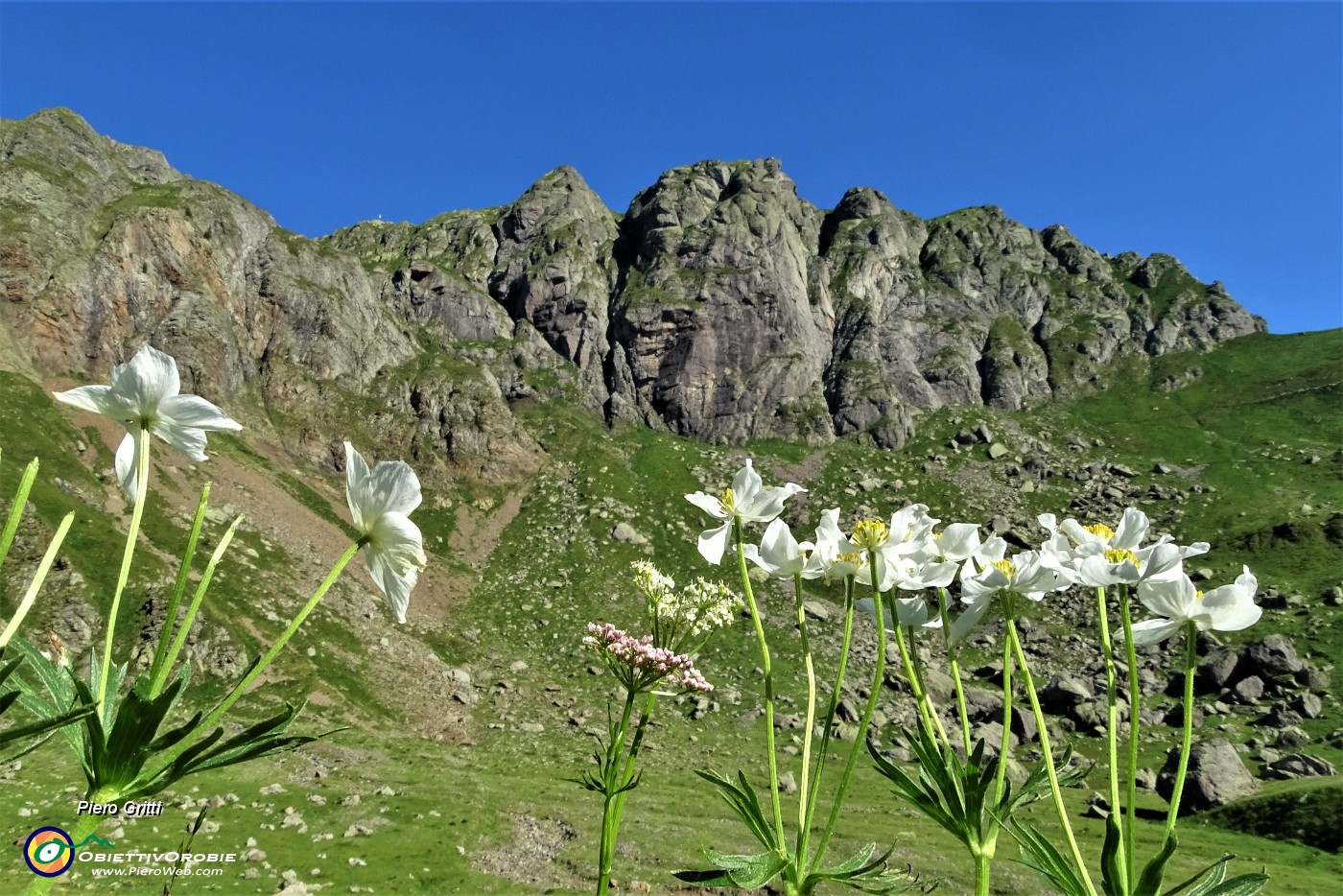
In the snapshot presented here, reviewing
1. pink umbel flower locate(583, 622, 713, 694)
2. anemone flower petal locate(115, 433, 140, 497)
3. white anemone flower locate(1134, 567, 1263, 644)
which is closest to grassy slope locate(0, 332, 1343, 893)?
pink umbel flower locate(583, 622, 713, 694)

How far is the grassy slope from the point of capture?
73.5 feet

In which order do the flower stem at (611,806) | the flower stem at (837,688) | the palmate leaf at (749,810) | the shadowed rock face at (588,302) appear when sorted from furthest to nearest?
1. the shadowed rock face at (588,302)
2. the flower stem at (611,806)
3. the palmate leaf at (749,810)
4. the flower stem at (837,688)

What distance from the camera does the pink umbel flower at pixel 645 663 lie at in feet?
20.3

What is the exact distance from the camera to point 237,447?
72.7 meters

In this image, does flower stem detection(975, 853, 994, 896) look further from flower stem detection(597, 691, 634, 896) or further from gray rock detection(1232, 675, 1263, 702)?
gray rock detection(1232, 675, 1263, 702)

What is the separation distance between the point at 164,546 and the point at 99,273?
48.4 meters

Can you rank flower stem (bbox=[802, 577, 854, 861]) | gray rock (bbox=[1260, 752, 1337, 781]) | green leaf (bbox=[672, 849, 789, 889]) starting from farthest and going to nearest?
gray rock (bbox=[1260, 752, 1337, 781])
green leaf (bbox=[672, 849, 789, 889])
flower stem (bbox=[802, 577, 854, 861])

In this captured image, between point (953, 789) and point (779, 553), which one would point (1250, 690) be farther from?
point (779, 553)

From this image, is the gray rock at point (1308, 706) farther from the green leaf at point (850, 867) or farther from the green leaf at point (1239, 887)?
the green leaf at point (850, 867)

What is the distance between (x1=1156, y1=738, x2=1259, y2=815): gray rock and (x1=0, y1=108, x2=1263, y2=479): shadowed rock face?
247 feet

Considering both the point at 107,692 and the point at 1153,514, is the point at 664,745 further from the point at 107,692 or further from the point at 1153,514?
the point at 1153,514

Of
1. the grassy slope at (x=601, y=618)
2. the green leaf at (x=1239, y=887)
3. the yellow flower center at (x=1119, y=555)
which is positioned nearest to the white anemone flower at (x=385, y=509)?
the yellow flower center at (x=1119, y=555)

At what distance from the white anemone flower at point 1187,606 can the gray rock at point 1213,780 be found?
159ft

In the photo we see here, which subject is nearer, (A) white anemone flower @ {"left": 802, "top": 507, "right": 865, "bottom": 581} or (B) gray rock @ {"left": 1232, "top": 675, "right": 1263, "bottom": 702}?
(A) white anemone flower @ {"left": 802, "top": 507, "right": 865, "bottom": 581}
